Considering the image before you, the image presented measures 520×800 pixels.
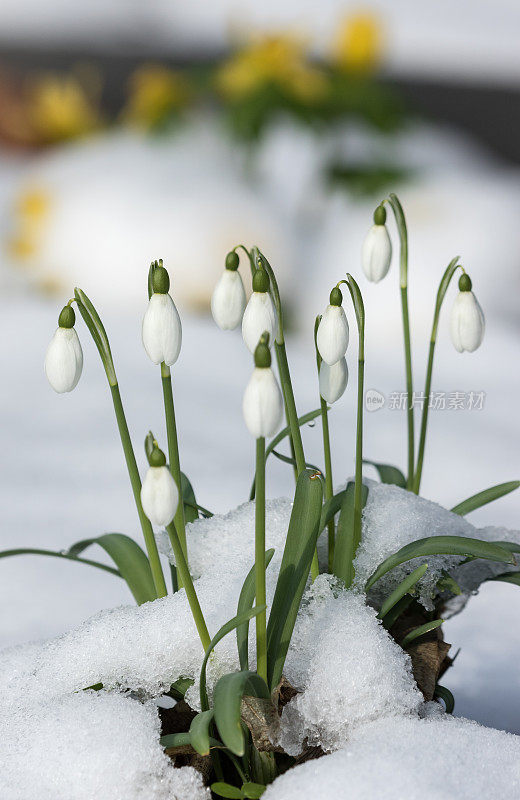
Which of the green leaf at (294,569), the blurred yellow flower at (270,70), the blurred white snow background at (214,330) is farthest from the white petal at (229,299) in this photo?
the blurred yellow flower at (270,70)

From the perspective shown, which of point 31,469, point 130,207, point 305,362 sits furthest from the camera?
point 130,207

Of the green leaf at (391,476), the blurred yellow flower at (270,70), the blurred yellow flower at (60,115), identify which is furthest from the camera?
the blurred yellow flower at (60,115)

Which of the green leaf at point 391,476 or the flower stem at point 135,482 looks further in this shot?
the green leaf at point 391,476

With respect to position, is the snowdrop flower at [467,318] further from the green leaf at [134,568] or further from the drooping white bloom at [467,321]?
the green leaf at [134,568]

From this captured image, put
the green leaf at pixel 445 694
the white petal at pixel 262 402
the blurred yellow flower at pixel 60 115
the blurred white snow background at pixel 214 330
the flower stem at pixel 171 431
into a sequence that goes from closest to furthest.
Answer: the white petal at pixel 262 402, the flower stem at pixel 171 431, the green leaf at pixel 445 694, the blurred white snow background at pixel 214 330, the blurred yellow flower at pixel 60 115

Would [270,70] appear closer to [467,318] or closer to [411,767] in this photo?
[467,318]

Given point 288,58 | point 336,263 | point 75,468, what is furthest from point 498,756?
point 288,58

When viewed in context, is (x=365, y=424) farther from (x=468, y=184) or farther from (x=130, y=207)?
(x=468, y=184)

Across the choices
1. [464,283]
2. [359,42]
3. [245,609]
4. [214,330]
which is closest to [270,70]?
[359,42]
